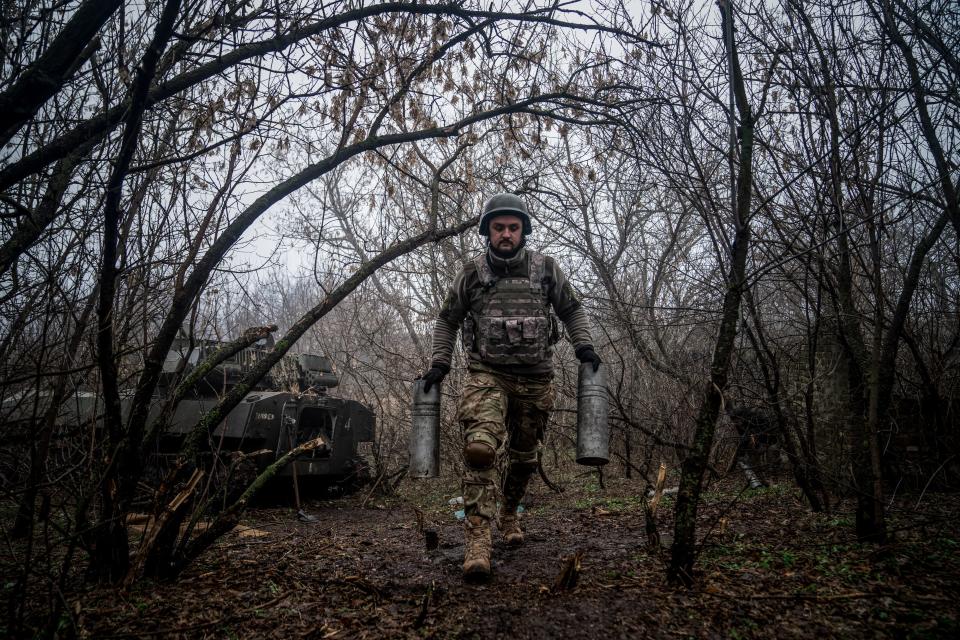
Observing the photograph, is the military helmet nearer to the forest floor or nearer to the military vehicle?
the forest floor

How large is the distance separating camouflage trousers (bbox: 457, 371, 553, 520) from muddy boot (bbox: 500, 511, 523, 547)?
5 cm

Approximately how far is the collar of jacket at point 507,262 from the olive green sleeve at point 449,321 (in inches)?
9.3

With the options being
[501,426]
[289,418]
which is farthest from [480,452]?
[289,418]

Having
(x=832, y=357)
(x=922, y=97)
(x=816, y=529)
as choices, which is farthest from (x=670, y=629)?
(x=832, y=357)

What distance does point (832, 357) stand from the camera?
17.2 feet

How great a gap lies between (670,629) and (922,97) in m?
2.98

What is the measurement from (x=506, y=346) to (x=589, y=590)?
1508mm

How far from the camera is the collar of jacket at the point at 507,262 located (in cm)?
367

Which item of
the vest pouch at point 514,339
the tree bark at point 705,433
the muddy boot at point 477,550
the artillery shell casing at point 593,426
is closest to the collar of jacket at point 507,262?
the vest pouch at point 514,339

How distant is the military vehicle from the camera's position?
19.1 feet

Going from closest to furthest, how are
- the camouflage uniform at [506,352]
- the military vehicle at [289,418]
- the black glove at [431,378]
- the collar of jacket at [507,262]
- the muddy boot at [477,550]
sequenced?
the muddy boot at [477,550] < the camouflage uniform at [506,352] < the black glove at [431,378] < the collar of jacket at [507,262] < the military vehicle at [289,418]

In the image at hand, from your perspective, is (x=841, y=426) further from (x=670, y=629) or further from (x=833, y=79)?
(x=670, y=629)

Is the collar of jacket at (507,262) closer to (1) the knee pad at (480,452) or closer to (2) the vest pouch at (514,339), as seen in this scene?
(2) the vest pouch at (514,339)

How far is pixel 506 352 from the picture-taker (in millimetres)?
3545
